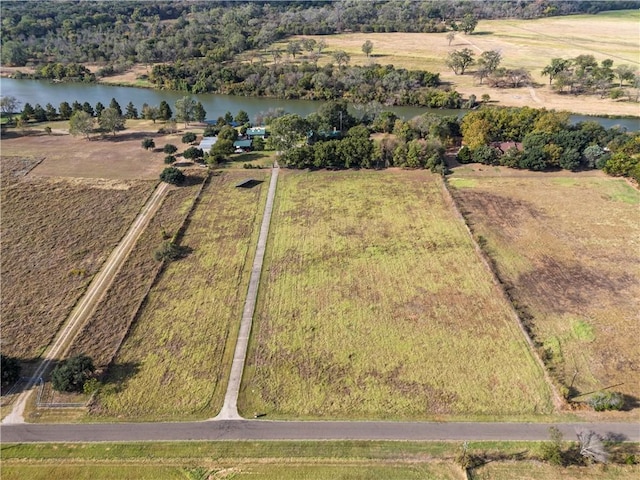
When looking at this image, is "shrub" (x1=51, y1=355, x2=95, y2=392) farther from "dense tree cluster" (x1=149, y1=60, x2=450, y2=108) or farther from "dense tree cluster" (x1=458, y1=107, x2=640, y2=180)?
"dense tree cluster" (x1=149, y1=60, x2=450, y2=108)

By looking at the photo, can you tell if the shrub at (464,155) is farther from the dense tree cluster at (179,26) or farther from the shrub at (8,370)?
the dense tree cluster at (179,26)

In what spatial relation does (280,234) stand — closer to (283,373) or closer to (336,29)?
(283,373)

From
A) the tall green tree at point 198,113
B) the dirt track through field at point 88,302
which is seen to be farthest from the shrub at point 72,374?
the tall green tree at point 198,113

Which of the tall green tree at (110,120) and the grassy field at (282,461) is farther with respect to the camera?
the tall green tree at (110,120)

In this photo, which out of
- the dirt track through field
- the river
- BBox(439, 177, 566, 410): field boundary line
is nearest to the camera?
BBox(439, 177, 566, 410): field boundary line

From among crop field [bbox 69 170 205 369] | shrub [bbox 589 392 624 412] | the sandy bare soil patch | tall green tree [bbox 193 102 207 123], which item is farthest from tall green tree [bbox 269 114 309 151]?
shrub [bbox 589 392 624 412]

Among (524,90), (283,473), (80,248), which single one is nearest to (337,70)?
(524,90)

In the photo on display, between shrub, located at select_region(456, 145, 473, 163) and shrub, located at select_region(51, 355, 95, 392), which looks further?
shrub, located at select_region(456, 145, 473, 163)
